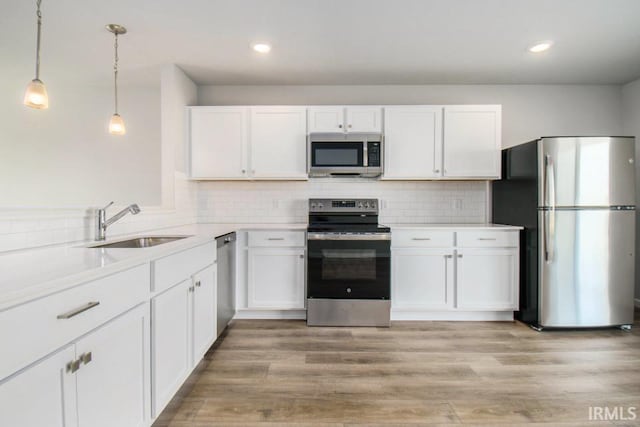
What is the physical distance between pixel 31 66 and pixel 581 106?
5763 mm

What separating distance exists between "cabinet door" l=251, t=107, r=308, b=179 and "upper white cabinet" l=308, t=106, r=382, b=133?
0.10 meters

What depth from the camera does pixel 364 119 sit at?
3.26 m

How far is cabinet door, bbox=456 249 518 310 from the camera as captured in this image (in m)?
3.04

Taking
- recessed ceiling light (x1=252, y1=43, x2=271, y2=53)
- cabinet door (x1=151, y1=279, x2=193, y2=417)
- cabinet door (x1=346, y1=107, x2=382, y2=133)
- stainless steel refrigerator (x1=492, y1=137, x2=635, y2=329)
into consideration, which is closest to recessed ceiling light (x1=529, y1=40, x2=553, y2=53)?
stainless steel refrigerator (x1=492, y1=137, x2=635, y2=329)

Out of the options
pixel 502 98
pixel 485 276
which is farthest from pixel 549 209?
pixel 502 98

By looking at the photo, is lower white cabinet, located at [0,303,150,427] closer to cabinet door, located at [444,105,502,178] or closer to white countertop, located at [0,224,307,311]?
white countertop, located at [0,224,307,311]

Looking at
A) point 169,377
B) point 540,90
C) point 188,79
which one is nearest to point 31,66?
point 188,79

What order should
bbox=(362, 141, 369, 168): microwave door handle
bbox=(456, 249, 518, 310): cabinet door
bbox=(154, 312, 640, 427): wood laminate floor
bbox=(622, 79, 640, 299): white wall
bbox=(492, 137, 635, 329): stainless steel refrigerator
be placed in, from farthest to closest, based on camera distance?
1. bbox=(622, 79, 640, 299): white wall
2. bbox=(362, 141, 369, 168): microwave door handle
3. bbox=(456, 249, 518, 310): cabinet door
4. bbox=(492, 137, 635, 329): stainless steel refrigerator
5. bbox=(154, 312, 640, 427): wood laminate floor

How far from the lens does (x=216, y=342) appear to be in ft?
8.52

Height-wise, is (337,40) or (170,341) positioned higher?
(337,40)

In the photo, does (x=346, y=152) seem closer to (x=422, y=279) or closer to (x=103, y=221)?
(x=422, y=279)

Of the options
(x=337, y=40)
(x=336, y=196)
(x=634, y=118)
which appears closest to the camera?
(x=337, y=40)

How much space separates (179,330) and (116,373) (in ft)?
1.79

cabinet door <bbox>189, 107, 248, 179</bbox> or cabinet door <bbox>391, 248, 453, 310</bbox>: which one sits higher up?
cabinet door <bbox>189, 107, 248, 179</bbox>
